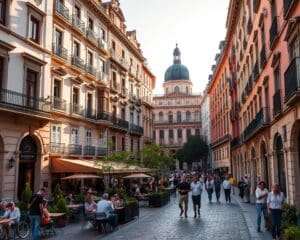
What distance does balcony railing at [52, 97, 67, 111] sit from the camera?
24.3 meters

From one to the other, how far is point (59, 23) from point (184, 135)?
232 feet

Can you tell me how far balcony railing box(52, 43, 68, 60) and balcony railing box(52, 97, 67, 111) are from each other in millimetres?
2930

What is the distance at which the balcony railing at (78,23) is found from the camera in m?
27.1

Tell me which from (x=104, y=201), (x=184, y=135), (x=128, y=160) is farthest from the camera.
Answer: (x=184, y=135)

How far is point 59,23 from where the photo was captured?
25.1 metres

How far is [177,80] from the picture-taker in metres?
101

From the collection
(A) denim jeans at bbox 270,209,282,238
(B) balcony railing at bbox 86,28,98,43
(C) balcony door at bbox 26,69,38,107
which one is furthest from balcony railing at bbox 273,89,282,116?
(B) balcony railing at bbox 86,28,98,43

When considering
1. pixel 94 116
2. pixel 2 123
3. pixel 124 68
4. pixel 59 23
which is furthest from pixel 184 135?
pixel 2 123

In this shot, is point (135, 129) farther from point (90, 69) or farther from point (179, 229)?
point (179, 229)

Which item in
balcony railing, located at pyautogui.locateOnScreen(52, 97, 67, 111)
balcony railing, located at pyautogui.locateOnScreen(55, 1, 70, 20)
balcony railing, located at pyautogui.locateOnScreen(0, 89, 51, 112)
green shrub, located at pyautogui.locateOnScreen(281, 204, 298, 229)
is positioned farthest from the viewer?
balcony railing, located at pyautogui.locateOnScreen(55, 1, 70, 20)

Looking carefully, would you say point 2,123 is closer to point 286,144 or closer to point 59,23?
point 59,23

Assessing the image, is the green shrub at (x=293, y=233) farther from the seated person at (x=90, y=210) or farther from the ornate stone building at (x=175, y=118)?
the ornate stone building at (x=175, y=118)

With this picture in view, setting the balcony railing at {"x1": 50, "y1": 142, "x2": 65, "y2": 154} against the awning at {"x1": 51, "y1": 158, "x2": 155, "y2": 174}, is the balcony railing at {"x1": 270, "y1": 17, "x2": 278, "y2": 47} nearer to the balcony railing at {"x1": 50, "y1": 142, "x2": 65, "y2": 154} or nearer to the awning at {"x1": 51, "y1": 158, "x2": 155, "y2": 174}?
the awning at {"x1": 51, "y1": 158, "x2": 155, "y2": 174}

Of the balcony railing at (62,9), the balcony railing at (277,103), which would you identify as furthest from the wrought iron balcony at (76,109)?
the balcony railing at (277,103)
